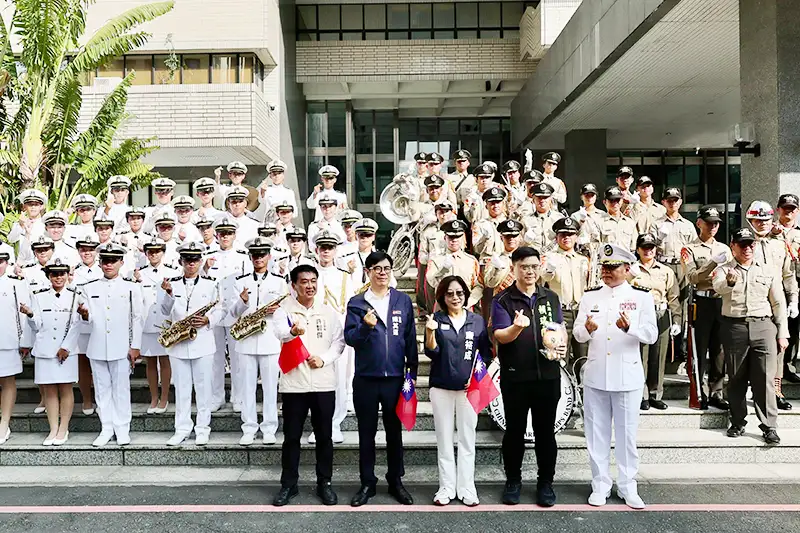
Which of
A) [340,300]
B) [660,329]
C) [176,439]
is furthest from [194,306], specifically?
[660,329]

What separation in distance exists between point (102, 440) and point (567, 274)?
17.4 ft

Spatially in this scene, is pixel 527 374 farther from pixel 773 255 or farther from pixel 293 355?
pixel 773 255

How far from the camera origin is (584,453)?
22.1 feet

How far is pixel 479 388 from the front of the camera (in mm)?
5773

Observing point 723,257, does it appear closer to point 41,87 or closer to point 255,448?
point 255,448

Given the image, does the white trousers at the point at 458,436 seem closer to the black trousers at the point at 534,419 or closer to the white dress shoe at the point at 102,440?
the black trousers at the point at 534,419

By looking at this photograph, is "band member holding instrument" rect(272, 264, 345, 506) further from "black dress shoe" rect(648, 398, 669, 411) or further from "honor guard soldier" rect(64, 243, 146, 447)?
"black dress shoe" rect(648, 398, 669, 411)

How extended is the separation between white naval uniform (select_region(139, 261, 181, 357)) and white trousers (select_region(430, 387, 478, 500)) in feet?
11.9

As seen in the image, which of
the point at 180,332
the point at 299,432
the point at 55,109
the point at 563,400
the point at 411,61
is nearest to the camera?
the point at 299,432

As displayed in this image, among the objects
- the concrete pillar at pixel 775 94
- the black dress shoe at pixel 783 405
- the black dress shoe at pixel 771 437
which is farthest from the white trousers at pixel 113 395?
the concrete pillar at pixel 775 94

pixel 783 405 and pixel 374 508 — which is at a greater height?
pixel 783 405

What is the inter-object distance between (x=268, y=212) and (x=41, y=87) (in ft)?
17.4

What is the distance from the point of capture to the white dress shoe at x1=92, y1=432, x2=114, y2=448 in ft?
23.2

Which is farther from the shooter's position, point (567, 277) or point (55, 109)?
point (55, 109)
